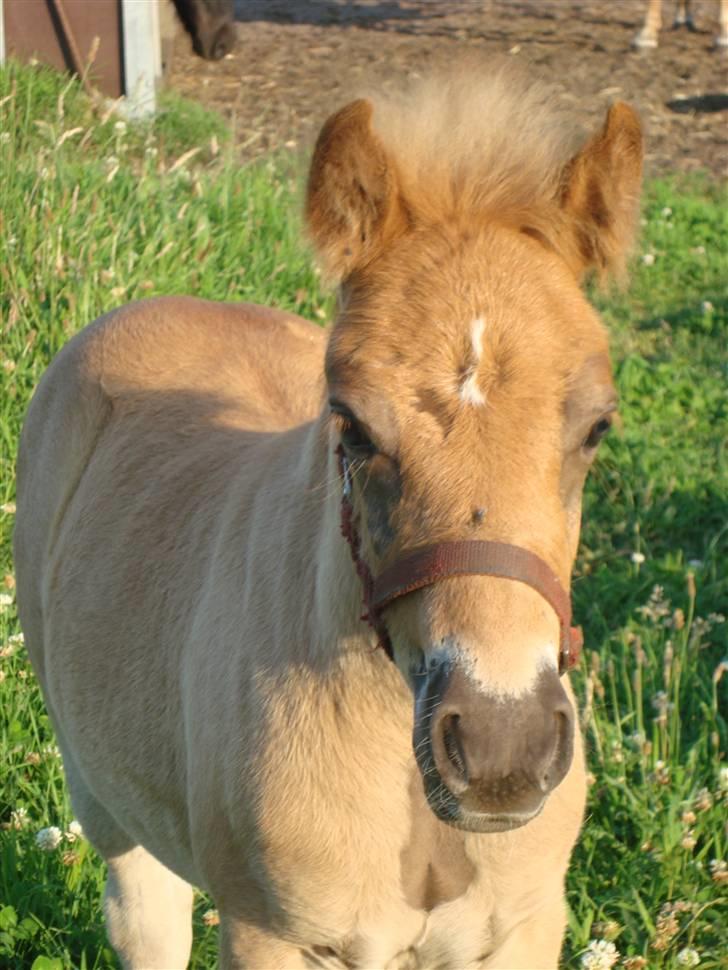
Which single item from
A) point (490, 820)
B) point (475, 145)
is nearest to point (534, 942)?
point (490, 820)

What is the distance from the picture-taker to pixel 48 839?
3.66m

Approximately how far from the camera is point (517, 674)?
6.57ft

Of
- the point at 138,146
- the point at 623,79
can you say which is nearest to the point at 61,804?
the point at 138,146

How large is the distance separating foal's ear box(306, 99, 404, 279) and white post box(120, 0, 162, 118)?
764 centimetres

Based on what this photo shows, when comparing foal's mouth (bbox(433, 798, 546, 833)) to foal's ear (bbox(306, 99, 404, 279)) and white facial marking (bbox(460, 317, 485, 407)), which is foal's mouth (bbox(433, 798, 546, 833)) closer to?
white facial marking (bbox(460, 317, 485, 407))

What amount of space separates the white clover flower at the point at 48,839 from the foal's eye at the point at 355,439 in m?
1.81

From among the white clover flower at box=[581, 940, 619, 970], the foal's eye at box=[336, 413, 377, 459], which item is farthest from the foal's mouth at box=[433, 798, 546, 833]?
the white clover flower at box=[581, 940, 619, 970]

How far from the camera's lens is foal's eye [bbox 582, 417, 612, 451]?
7.57ft

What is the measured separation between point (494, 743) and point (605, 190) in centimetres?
104

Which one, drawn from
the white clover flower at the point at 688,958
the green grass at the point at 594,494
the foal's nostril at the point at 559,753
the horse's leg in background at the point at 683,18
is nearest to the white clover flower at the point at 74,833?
the green grass at the point at 594,494

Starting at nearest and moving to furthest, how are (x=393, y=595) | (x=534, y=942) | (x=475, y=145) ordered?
(x=393, y=595) < (x=475, y=145) < (x=534, y=942)

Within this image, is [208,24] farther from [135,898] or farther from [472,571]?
[472,571]

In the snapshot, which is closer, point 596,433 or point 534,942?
point 596,433

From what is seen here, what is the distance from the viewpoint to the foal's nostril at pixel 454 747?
2041 mm
